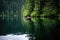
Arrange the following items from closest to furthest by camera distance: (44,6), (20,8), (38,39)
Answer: (38,39) → (44,6) → (20,8)

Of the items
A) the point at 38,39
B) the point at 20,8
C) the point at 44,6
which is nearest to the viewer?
the point at 38,39

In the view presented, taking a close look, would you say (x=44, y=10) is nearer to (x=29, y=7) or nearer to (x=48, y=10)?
(x=48, y=10)

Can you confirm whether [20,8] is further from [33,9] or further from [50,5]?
[50,5]

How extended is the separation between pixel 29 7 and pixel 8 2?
131 centimetres

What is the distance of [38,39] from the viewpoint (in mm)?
3365

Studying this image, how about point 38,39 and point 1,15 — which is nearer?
point 38,39

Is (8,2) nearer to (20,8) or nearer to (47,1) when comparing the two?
(20,8)

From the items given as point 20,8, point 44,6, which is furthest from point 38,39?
point 20,8

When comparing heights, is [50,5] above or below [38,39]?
above

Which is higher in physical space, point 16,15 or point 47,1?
point 47,1

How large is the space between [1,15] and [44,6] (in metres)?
2.34

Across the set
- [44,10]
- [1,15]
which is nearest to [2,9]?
[1,15]

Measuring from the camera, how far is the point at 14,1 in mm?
9211

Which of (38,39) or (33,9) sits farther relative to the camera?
(33,9)
